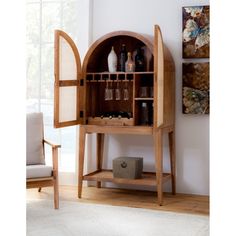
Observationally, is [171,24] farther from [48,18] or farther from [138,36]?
[48,18]

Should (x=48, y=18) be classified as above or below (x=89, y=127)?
above

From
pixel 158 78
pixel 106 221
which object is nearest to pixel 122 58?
pixel 158 78

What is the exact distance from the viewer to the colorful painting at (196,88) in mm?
5113

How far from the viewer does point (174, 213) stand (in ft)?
14.3

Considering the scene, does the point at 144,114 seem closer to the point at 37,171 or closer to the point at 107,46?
the point at 107,46

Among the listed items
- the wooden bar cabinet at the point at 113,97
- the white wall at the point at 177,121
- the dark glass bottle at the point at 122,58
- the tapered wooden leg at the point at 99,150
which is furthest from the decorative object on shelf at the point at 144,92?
the tapered wooden leg at the point at 99,150

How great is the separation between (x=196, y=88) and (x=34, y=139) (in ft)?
5.97

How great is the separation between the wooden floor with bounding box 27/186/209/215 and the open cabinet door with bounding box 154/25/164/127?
2.73ft

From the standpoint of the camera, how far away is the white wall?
5195 mm

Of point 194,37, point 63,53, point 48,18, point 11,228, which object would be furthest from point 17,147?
point 48,18

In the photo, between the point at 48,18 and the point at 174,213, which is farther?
the point at 48,18

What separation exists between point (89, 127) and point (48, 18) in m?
1.65

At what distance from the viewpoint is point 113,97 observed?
528 centimetres
